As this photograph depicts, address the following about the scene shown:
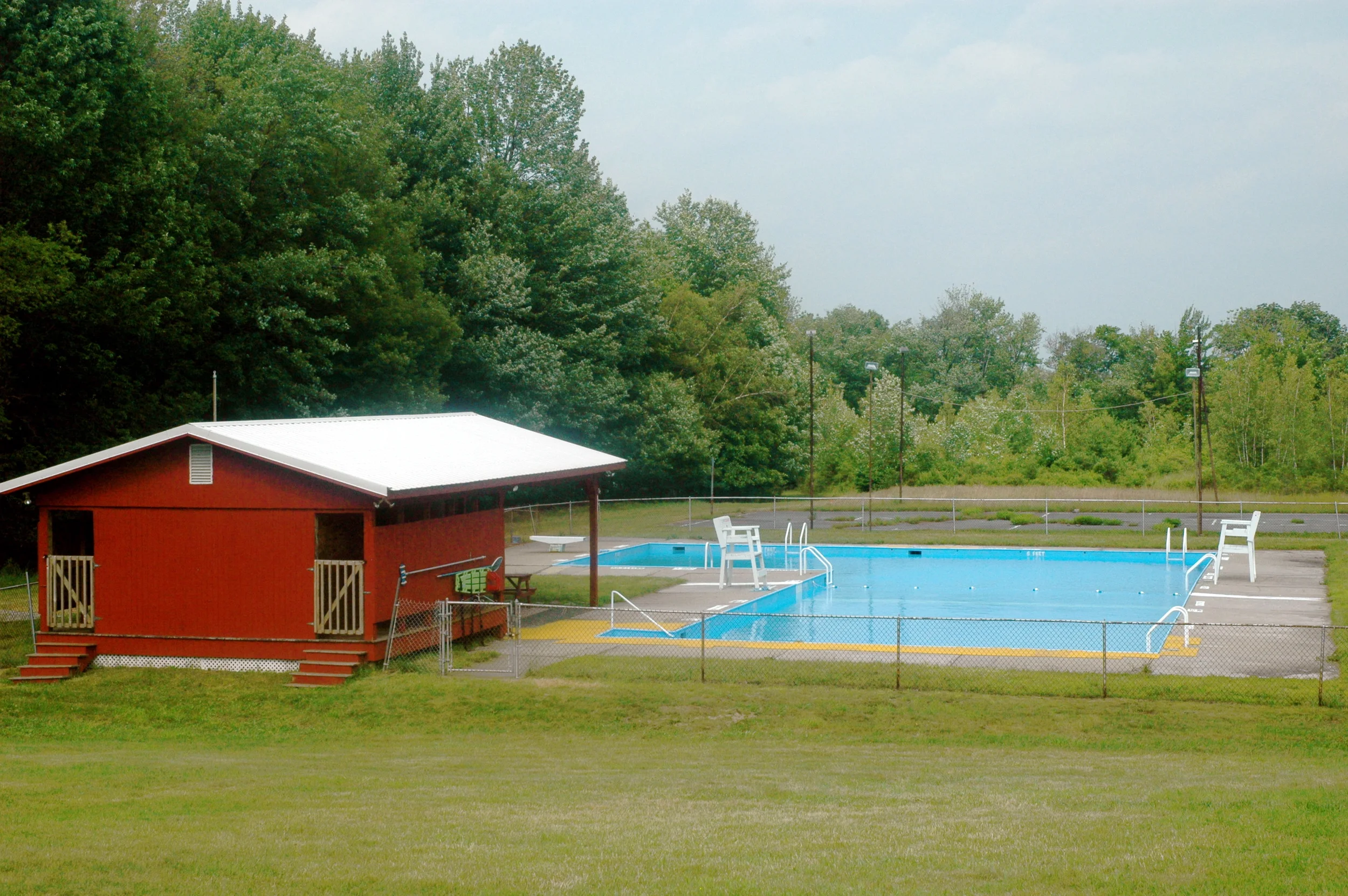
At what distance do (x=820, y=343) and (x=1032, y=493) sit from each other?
49.3 metres

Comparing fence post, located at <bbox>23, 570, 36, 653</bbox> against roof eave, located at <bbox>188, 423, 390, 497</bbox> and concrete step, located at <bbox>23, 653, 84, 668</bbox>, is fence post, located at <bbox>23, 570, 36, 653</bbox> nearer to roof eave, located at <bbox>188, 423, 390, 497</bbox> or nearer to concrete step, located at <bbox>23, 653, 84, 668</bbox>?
concrete step, located at <bbox>23, 653, 84, 668</bbox>

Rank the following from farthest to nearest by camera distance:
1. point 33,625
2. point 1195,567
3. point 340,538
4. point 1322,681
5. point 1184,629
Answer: point 1195,567 → point 340,538 → point 1184,629 → point 33,625 → point 1322,681

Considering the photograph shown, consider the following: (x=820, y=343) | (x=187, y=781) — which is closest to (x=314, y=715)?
(x=187, y=781)

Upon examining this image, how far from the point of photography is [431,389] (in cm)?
4322

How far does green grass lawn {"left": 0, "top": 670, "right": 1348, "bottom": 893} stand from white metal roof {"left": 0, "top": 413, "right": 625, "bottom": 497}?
3.10m

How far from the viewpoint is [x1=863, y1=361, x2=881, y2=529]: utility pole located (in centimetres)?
4594

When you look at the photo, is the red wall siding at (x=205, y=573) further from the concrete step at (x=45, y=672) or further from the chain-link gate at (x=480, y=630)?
the chain-link gate at (x=480, y=630)

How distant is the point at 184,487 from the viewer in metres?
18.2

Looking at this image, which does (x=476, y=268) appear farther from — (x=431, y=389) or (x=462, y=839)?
(x=462, y=839)

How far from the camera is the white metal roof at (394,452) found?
57.6ft

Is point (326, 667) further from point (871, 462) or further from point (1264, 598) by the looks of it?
point (871, 462)

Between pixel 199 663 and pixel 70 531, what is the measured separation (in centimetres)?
1574

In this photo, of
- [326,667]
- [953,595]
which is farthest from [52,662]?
[953,595]

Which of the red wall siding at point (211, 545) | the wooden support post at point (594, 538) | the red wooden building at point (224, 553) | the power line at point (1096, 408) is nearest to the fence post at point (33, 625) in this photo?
the red wooden building at point (224, 553)
